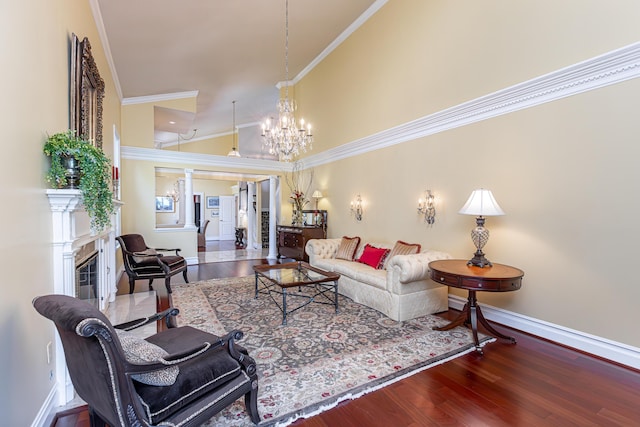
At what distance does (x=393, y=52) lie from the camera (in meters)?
5.07

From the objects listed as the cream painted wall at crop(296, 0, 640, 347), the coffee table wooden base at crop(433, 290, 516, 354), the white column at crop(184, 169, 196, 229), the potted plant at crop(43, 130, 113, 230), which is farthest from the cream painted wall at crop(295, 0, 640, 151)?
the potted plant at crop(43, 130, 113, 230)

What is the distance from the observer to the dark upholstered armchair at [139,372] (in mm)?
1194

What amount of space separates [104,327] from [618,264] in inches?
154

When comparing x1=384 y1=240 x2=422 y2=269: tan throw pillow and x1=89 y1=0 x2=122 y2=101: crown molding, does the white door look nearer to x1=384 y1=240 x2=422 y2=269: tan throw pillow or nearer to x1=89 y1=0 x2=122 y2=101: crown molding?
x1=89 y1=0 x2=122 y2=101: crown molding

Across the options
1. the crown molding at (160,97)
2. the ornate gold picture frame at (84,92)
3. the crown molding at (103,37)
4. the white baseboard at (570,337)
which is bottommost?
the white baseboard at (570,337)

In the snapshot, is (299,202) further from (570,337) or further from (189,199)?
(570,337)

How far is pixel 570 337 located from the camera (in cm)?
292

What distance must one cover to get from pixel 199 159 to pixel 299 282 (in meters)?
5.34

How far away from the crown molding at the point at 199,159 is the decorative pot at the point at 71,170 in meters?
5.27

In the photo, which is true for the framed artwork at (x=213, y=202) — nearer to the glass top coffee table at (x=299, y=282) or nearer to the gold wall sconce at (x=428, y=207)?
the glass top coffee table at (x=299, y=282)

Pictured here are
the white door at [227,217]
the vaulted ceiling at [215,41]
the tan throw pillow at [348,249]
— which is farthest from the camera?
the white door at [227,217]

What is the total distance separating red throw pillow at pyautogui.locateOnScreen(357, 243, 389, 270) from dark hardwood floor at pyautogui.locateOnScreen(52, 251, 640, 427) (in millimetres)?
1938

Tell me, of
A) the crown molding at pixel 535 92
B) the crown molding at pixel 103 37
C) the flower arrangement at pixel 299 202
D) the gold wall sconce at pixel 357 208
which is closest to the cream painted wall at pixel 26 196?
the crown molding at pixel 103 37

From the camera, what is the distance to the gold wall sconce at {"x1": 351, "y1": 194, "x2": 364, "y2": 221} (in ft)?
19.4
